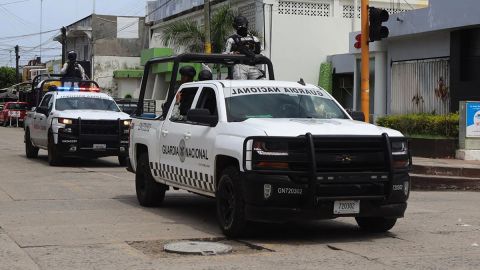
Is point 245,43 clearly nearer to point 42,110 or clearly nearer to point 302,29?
point 42,110

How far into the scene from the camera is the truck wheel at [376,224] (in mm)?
8945

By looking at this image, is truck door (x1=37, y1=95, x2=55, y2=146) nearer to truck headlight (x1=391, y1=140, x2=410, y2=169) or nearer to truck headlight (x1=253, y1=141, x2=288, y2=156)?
truck headlight (x1=253, y1=141, x2=288, y2=156)

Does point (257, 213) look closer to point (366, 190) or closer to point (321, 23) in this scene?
point (366, 190)

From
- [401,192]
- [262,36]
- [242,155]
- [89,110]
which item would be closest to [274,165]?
[242,155]

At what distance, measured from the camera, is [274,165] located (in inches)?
313

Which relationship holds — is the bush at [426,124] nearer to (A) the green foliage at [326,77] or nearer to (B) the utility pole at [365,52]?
(B) the utility pole at [365,52]

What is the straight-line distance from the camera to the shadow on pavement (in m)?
8.54

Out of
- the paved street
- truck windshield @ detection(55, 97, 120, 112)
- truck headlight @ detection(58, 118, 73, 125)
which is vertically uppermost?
truck windshield @ detection(55, 97, 120, 112)

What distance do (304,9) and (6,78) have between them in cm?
7827

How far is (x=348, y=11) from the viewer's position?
34.8m

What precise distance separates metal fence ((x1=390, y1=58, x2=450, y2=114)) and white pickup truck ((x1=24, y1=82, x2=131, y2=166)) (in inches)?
397

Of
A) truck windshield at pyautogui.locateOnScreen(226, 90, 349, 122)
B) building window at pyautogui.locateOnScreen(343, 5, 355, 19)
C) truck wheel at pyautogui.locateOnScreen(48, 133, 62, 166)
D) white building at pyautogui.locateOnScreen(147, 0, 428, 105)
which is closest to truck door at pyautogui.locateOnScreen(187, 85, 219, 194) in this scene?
truck windshield at pyautogui.locateOnScreen(226, 90, 349, 122)

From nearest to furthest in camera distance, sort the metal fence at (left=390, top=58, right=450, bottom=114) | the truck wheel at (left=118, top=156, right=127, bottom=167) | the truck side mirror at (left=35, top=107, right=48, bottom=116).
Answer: the truck side mirror at (left=35, top=107, right=48, bottom=116) < the truck wheel at (left=118, top=156, right=127, bottom=167) < the metal fence at (left=390, top=58, right=450, bottom=114)

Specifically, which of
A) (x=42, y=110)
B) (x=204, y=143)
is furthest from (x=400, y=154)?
(x=42, y=110)
